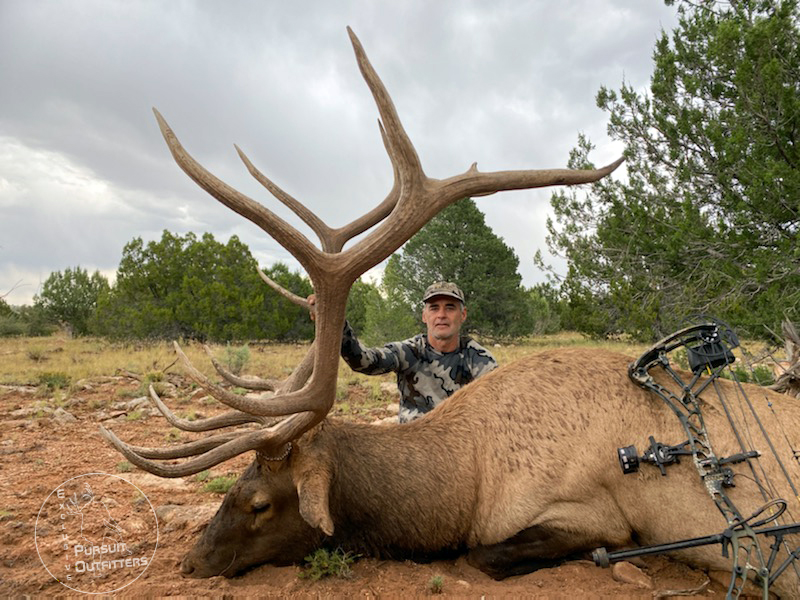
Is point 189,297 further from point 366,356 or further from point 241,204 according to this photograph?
point 241,204

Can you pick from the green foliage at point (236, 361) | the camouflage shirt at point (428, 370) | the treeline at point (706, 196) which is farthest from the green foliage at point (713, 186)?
the green foliage at point (236, 361)

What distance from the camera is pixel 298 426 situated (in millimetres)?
2654

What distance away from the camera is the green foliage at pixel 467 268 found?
24203mm

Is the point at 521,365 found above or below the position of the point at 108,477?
above

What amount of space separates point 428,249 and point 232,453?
2232cm

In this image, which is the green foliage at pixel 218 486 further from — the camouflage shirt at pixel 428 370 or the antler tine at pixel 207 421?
the camouflage shirt at pixel 428 370

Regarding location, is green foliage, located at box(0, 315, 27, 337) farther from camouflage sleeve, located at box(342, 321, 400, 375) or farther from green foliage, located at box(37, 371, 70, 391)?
camouflage sleeve, located at box(342, 321, 400, 375)

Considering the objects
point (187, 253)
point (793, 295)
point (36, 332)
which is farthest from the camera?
point (36, 332)

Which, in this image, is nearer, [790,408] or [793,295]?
[790,408]

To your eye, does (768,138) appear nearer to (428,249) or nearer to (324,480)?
(324,480)

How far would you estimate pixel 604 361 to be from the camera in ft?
9.92

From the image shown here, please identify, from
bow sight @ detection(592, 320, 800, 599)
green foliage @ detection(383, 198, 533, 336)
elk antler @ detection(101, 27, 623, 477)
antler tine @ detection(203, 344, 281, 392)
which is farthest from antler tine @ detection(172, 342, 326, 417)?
green foliage @ detection(383, 198, 533, 336)

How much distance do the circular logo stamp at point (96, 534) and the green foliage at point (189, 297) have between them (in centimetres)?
2040

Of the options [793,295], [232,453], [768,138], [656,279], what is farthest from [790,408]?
[656,279]
